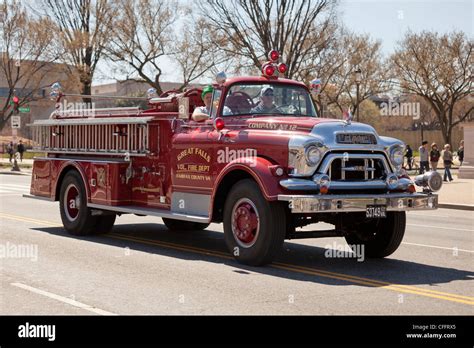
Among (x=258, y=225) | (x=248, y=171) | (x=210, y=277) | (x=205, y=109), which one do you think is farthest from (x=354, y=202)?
(x=205, y=109)

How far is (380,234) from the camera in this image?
10758 millimetres

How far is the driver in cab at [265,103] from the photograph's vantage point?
441 inches

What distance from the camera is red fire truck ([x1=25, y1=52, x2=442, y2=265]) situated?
9.58 m

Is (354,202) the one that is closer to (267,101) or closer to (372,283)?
(372,283)

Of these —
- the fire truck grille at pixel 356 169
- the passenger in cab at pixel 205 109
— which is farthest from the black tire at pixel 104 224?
the fire truck grille at pixel 356 169

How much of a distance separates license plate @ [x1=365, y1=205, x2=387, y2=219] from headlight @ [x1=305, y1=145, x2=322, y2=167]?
2.87 feet

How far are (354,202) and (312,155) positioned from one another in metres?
0.77

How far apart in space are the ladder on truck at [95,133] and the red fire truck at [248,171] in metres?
0.03

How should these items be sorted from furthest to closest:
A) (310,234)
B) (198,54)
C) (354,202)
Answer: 1. (198,54)
2. (310,234)
3. (354,202)

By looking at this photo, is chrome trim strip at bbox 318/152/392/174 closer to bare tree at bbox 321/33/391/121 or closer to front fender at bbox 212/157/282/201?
front fender at bbox 212/157/282/201
